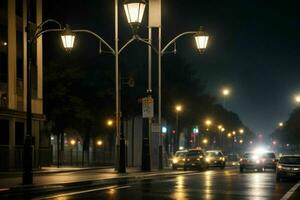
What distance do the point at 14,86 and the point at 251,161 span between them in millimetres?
18198

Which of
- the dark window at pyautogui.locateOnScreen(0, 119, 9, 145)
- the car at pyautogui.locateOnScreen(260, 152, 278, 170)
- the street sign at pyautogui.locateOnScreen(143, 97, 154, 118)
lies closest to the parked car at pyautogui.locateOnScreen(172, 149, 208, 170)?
the car at pyautogui.locateOnScreen(260, 152, 278, 170)

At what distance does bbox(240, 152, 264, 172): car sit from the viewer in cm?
4831

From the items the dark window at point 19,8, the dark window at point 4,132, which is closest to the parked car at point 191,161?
the dark window at point 4,132

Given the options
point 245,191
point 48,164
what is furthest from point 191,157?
point 245,191

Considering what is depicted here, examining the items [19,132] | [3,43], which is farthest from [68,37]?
[19,132]

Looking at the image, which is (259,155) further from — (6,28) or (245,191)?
(245,191)

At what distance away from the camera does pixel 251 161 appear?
48938mm

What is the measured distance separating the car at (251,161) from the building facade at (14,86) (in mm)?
14300

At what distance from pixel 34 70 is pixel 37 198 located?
24045mm

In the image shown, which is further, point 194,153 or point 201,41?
point 194,153

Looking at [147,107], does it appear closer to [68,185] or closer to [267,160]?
[68,185]

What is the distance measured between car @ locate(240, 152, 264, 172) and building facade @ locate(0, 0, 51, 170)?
1430cm

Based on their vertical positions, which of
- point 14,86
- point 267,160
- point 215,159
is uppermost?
point 14,86

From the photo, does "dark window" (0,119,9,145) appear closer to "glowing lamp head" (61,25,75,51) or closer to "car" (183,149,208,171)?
"car" (183,149,208,171)
